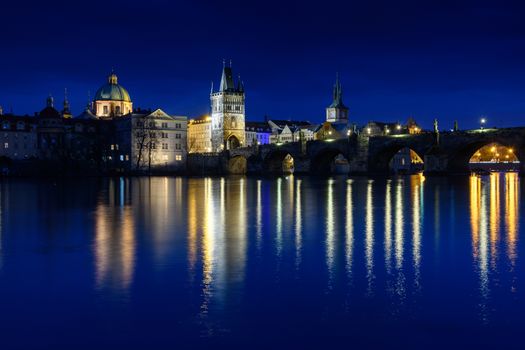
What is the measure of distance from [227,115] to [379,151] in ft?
244

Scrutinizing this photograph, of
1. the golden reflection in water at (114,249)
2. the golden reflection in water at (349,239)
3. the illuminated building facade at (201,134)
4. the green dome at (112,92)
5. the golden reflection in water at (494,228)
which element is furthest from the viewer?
the illuminated building facade at (201,134)

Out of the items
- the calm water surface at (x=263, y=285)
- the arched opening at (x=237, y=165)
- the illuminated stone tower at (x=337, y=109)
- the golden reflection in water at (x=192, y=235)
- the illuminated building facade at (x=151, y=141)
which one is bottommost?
the calm water surface at (x=263, y=285)

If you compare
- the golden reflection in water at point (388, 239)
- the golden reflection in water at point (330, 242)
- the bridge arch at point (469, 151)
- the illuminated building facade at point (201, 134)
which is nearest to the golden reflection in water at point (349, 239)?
the golden reflection in water at point (330, 242)

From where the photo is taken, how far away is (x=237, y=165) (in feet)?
459

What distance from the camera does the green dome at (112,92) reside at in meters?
155

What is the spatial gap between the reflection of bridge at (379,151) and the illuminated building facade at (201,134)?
1606 inches

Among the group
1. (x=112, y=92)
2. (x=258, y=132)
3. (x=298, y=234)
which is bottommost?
(x=298, y=234)

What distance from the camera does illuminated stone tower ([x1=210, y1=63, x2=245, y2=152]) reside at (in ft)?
540

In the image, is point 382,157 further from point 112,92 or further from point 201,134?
point 201,134

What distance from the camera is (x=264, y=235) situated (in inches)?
798

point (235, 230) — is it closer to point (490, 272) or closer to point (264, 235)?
point (264, 235)

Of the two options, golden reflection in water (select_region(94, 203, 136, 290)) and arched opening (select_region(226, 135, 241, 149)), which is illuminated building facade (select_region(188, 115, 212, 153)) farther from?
golden reflection in water (select_region(94, 203, 136, 290))

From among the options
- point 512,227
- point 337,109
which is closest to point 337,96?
point 337,109

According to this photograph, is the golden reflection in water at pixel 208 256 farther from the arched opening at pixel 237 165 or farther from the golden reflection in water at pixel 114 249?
the arched opening at pixel 237 165
